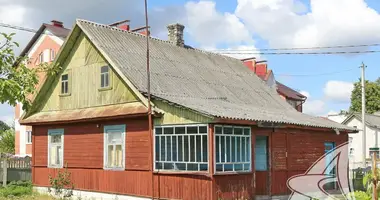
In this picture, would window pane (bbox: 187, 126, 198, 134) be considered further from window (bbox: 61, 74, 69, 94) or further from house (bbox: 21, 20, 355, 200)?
window (bbox: 61, 74, 69, 94)

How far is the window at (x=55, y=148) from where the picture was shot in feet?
64.8

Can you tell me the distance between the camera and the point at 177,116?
14828 mm

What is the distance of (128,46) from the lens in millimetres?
19188

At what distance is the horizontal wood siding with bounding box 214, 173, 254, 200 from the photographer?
46.6 feet

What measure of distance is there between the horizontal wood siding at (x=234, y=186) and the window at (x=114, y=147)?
4.10m

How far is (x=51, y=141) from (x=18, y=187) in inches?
95.1

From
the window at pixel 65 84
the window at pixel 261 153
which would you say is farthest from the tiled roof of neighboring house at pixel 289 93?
the window at pixel 65 84

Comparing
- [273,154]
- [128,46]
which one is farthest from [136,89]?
[273,154]

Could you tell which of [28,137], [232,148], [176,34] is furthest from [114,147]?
[28,137]

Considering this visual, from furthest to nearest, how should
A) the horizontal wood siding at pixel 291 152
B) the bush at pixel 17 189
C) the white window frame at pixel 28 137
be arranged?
the white window frame at pixel 28 137 < the bush at pixel 17 189 < the horizontal wood siding at pixel 291 152

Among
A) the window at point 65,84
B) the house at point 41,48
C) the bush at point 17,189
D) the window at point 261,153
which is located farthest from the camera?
the house at point 41,48

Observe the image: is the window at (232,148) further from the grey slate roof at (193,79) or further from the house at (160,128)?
the grey slate roof at (193,79)

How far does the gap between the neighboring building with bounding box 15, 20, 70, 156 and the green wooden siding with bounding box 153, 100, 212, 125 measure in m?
24.5

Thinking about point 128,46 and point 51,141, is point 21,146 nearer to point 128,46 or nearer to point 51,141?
point 51,141
